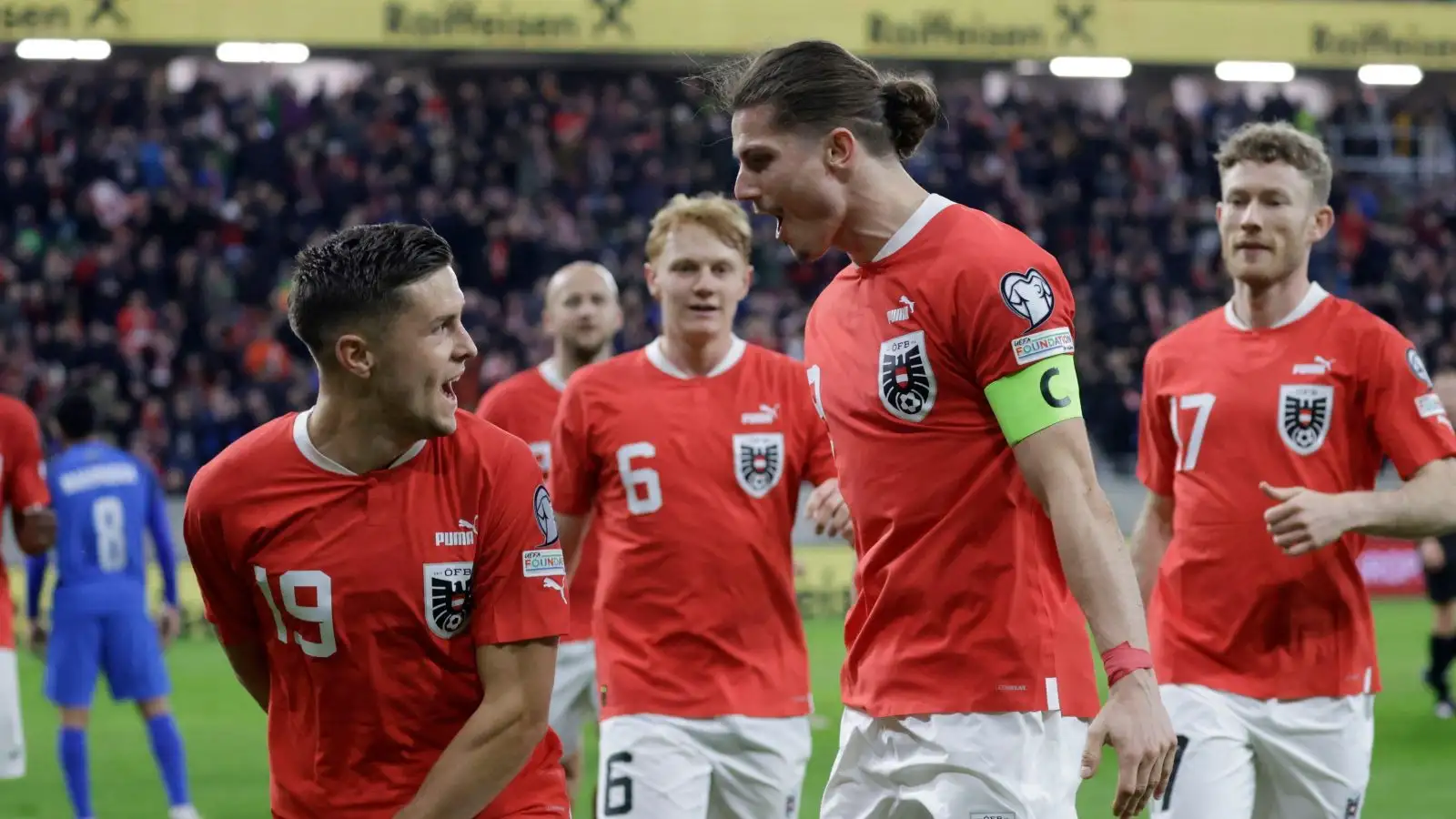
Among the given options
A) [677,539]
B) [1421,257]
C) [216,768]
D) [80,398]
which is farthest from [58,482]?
[1421,257]

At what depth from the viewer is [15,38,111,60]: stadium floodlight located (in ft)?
73.4

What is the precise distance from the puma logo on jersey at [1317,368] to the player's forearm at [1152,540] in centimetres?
61

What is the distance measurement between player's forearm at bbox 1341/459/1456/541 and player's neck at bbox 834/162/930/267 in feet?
5.65

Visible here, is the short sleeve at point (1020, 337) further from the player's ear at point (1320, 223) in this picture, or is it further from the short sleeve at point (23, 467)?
the short sleeve at point (23, 467)

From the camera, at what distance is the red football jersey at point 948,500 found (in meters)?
3.51

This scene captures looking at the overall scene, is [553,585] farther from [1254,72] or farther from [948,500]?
[1254,72]

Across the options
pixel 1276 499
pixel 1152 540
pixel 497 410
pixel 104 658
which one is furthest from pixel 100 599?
pixel 1276 499

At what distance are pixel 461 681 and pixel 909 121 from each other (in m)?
1.52

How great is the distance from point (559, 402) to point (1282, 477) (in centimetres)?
341

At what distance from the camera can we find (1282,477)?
204 inches

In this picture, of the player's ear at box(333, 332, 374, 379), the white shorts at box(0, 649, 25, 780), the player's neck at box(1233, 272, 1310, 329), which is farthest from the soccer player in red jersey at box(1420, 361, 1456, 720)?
the player's ear at box(333, 332, 374, 379)

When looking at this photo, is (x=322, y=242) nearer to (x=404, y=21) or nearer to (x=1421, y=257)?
(x=404, y=21)

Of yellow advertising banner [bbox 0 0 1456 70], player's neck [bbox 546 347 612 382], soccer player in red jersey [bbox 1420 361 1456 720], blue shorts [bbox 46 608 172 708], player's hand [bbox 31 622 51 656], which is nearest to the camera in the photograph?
player's neck [bbox 546 347 612 382]

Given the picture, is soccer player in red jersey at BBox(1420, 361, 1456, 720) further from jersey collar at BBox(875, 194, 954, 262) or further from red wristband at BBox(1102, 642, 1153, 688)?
red wristband at BBox(1102, 642, 1153, 688)
